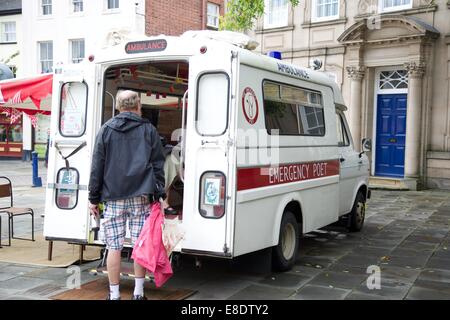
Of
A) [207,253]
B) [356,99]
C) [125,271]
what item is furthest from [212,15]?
[207,253]

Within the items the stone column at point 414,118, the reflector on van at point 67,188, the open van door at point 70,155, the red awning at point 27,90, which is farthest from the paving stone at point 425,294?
the stone column at point 414,118

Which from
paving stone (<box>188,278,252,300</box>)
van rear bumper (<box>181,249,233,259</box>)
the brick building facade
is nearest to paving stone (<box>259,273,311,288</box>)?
paving stone (<box>188,278,252,300</box>)

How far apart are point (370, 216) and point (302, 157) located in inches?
183

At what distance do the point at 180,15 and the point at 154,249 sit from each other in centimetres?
2204

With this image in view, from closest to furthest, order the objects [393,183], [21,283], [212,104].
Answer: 1. [212,104]
2. [21,283]
3. [393,183]

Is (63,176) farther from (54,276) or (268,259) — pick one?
(268,259)

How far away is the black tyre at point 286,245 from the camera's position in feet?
19.8

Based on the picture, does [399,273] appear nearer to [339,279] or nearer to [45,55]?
[339,279]

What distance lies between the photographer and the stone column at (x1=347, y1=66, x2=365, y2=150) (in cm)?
1548

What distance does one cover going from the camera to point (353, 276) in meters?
6.07

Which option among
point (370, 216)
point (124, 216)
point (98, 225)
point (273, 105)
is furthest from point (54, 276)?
point (370, 216)

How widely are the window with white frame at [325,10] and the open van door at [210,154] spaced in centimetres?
1215

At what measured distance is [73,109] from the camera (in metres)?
5.96

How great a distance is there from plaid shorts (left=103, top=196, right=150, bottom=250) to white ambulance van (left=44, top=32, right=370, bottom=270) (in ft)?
1.65
